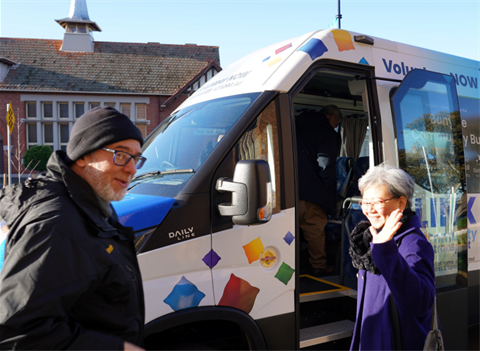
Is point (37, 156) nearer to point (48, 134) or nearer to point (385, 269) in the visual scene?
point (48, 134)

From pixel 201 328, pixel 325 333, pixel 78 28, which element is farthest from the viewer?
pixel 78 28

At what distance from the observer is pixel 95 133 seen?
1517 millimetres

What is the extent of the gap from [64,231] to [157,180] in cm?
134

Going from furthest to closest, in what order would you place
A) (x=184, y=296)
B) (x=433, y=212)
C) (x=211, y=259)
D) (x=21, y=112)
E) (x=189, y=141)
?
(x=21, y=112) → (x=433, y=212) → (x=189, y=141) → (x=211, y=259) → (x=184, y=296)

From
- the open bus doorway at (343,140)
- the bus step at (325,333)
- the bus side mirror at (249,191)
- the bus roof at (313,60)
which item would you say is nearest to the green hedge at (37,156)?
the open bus doorway at (343,140)

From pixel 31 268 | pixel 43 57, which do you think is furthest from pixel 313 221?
pixel 43 57

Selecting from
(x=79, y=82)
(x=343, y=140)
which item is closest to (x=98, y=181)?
(x=343, y=140)

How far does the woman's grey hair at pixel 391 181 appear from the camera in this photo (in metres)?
2.17

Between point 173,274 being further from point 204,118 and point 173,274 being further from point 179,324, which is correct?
point 204,118

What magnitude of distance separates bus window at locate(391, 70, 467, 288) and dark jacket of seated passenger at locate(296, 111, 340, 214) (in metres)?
1.06

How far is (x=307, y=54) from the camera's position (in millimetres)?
2910

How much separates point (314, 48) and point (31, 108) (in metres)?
30.1

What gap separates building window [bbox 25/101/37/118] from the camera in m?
28.8

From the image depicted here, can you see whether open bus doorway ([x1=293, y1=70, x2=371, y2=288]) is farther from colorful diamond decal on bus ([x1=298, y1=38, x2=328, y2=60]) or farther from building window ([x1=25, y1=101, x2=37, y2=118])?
building window ([x1=25, y1=101, x2=37, y2=118])
